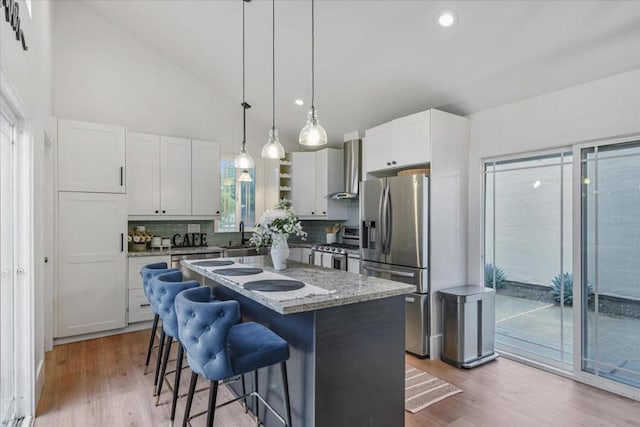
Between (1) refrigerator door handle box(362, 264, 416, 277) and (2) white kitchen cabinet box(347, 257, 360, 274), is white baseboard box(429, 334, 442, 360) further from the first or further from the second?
(2) white kitchen cabinet box(347, 257, 360, 274)

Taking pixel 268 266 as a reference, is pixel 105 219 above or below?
above

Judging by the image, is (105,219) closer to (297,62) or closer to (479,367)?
(297,62)

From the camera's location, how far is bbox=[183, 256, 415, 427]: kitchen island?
1.88 m

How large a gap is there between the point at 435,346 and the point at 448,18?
3025mm

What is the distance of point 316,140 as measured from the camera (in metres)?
2.52

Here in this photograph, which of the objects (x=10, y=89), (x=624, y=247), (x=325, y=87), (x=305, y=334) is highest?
(x=325, y=87)

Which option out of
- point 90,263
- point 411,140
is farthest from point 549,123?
point 90,263

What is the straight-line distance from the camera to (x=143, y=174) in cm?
454

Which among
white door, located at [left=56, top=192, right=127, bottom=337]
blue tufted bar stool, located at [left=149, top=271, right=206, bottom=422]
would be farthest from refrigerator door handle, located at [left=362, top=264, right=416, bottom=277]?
white door, located at [left=56, top=192, right=127, bottom=337]

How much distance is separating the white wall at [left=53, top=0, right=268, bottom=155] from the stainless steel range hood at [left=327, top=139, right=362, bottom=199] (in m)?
1.79

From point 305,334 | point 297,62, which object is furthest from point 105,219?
point 305,334

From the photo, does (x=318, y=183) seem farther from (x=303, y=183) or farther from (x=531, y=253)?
(x=531, y=253)

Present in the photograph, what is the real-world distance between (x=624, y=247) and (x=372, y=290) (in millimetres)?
2279

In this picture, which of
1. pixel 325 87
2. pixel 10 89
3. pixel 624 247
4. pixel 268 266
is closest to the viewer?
pixel 10 89
